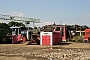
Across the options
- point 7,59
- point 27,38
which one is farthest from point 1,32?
point 7,59

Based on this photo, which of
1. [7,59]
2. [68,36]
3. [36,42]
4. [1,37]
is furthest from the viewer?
[68,36]

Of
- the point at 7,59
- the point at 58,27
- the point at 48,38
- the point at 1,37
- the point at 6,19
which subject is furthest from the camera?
the point at 6,19

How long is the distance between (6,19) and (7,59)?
262ft

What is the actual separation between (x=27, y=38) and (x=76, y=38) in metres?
13.5

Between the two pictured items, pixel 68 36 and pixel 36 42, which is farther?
pixel 68 36

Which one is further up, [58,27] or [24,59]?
[58,27]

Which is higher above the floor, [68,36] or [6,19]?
[6,19]

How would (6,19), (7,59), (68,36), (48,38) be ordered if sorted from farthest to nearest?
(6,19) → (68,36) → (48,38) → (7,59)

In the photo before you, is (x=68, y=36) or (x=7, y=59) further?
(x=68, y=36)

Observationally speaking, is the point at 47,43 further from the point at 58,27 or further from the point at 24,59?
the point at 24,59

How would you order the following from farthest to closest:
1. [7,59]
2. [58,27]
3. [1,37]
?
[58,27]
[1,37]
[7,59]

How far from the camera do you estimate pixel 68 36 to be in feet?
220

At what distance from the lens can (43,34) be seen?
153ft

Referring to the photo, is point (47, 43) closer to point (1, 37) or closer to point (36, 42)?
point (36, 42)
